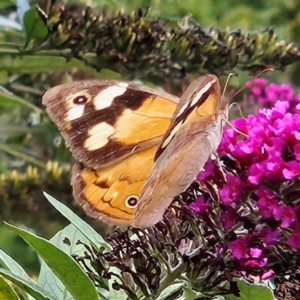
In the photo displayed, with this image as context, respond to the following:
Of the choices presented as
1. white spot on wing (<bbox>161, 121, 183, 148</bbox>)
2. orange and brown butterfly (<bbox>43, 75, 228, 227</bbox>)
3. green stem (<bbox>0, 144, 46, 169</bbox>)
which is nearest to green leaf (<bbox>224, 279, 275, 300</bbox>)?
orange and brown butterfly (<bbox>43, 75, 228, 227</bbox>)

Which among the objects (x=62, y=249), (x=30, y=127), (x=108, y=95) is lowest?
(x=30, y=127)

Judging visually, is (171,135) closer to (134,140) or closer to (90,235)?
(134,140)

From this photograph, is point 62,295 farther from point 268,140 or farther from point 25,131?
point 25,131

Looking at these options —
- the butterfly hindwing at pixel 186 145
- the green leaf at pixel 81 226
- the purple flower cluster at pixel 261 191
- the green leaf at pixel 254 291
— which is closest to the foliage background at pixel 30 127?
the green leaf at pixel 81 226

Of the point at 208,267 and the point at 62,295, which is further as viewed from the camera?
the point at 62,295

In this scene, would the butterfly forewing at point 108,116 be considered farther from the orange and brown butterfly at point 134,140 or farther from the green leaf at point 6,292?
the green leaf at point 6,292

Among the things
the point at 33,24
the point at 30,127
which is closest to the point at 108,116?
the point at 33,24

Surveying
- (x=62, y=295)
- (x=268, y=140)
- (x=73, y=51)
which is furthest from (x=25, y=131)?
(x=268, y=140)
